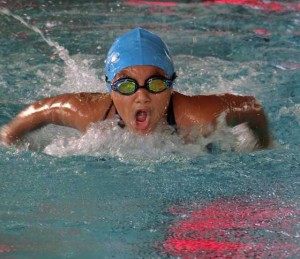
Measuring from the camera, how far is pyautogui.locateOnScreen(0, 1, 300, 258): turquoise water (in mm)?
2477

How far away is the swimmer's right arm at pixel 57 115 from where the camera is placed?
3529 millimetres

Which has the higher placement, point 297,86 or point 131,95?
point 131,95

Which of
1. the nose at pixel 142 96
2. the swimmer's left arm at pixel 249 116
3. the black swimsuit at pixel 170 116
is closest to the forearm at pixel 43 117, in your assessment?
the black swimsuit at pixel 170 116

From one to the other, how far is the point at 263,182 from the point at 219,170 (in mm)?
227

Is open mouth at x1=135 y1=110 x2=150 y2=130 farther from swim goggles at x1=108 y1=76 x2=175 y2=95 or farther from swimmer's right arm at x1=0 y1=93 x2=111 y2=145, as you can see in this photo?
swimmer's right arm at x1=0 y1=93 x2=111 y2=145

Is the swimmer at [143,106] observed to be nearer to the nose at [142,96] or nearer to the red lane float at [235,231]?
the nose at [142,96]

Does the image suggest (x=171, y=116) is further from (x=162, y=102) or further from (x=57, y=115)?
(x=57, y=115)

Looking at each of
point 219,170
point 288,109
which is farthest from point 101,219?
point 288,109

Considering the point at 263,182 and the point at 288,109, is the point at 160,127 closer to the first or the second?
the point at 263,182

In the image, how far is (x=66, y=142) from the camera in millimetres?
3646

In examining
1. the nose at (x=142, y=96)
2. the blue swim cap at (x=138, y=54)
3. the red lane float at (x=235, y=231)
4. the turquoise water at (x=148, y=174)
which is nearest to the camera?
the red lane float at (x=235, y=231)

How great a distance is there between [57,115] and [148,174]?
0.64 metres

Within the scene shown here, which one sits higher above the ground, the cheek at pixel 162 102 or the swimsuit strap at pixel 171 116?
the cheek at pixel 162 102

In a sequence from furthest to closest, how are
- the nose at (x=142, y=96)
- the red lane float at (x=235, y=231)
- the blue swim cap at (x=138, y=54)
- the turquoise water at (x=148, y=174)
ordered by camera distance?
the blue swim cap at (x=138, y=54), the nose at (x=142, y=96), the turquoise water at (x=148, y=174), the red lane float at (x=235, y=231)
